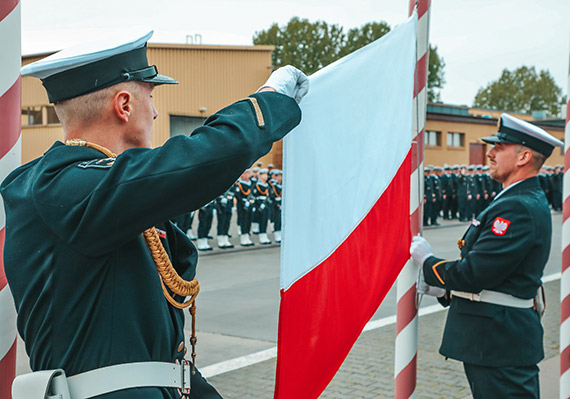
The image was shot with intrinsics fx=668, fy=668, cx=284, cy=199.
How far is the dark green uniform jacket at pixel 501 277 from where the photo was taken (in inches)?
133

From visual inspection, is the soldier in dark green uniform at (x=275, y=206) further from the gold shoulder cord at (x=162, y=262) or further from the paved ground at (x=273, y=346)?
the gold shoulder cord at (x=162, y=262)

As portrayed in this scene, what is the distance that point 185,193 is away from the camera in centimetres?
157

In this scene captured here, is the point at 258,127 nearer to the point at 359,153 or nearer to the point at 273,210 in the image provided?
the point at 359,153

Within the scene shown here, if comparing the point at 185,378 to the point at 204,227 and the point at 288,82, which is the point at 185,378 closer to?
the point at 288,82

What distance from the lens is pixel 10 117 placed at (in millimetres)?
2119

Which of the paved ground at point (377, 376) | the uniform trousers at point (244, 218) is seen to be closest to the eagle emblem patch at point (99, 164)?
the paved ground at point (377, 376)

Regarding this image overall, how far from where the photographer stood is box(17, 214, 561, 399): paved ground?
5711mm

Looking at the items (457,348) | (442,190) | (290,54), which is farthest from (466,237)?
(290,54)

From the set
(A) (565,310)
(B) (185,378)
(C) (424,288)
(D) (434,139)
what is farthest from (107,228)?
(D) (434,139)

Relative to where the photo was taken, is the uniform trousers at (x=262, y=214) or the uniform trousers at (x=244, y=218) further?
the uniform trousers at (x=262, y=214)

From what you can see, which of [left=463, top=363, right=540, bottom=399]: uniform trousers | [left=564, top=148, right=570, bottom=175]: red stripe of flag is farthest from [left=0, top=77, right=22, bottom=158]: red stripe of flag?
[left=564, top=148, right=570, bottom=175]: red stripe of flag

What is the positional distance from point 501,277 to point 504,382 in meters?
0.55

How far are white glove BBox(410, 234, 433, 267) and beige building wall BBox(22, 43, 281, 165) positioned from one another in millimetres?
25778

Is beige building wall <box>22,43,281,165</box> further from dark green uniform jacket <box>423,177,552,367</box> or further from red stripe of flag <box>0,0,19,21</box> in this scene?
→ red stripe of flag <box>0,0,19,21</box>
